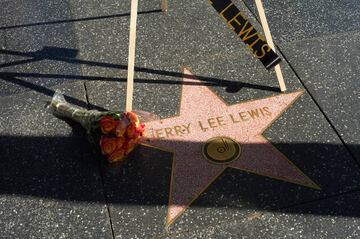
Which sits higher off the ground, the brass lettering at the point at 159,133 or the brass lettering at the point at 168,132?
the brass lettering at the point at 159,133

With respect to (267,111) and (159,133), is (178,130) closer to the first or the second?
(159,133)

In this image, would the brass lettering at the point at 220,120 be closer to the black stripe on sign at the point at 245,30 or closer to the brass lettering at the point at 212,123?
the brass lettering at the point at 212,123

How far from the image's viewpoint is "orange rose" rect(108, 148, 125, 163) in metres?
3.21

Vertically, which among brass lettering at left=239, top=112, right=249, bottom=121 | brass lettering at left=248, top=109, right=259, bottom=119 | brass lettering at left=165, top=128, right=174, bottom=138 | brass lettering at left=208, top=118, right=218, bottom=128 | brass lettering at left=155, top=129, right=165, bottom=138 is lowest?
brass lettering at left=248, top=109, right=259, bottom=119

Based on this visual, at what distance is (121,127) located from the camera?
125 inches

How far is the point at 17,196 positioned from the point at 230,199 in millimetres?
1451

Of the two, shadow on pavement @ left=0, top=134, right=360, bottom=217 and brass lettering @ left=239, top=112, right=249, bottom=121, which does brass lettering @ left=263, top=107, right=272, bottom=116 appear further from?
shadow on pavement @ left=0, top=134, right=360, bottom=217

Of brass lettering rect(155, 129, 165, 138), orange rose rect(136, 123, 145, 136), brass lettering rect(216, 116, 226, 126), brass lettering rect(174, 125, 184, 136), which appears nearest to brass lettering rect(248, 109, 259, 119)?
brass lettering rect(216, 116, 226, 126)

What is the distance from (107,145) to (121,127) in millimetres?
158

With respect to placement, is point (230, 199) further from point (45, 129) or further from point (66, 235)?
point (45, 129)

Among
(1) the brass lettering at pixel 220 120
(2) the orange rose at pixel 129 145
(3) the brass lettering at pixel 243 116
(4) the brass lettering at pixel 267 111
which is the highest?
(2) the orange rose at pixel 129 145

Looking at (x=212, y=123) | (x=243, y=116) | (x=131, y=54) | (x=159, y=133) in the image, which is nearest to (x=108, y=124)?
(x=159, y=133)

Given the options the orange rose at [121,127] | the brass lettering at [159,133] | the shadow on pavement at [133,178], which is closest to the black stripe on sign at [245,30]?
the shadow on pavement at [133,178]

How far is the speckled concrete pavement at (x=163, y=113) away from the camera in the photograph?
2.96 metres
